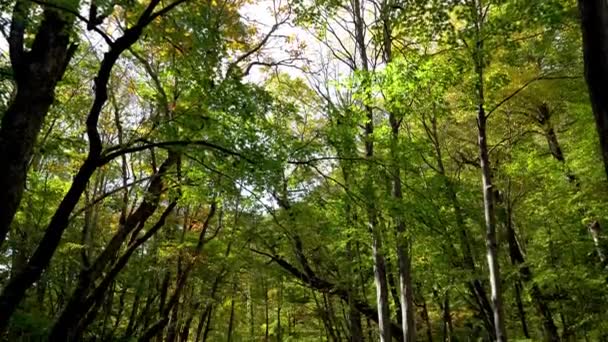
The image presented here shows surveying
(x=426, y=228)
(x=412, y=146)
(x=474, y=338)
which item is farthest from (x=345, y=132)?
(x=474, y=338)

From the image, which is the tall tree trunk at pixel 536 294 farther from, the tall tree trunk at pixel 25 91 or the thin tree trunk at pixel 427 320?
the tall tree trunk at pixel 25 91

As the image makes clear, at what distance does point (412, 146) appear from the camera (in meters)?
8.05

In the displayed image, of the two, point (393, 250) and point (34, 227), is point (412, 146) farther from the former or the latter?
point (34, 227)

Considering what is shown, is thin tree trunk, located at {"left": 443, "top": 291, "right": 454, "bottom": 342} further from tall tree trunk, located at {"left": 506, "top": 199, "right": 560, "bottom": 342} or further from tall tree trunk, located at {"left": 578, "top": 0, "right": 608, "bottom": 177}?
tall tree trunk, located at {"left": 578, "top": 0, "right": 608, "bottom": 177}

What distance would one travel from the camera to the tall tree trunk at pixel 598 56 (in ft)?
8.78

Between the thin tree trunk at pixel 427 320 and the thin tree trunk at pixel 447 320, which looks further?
the thin tree trunk at pixel 427 320

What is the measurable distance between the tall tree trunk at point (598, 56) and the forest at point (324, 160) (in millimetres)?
13

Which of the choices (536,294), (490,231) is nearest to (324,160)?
(490,231)

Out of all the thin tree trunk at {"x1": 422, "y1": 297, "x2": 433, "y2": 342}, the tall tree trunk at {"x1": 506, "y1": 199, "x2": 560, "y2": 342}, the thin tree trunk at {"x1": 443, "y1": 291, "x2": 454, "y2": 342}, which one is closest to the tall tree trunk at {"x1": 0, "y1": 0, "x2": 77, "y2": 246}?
the tall tree trunk at {"x1": 506, "y1": 199, "x2": 560, "y2": 342}

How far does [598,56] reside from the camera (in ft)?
8.89

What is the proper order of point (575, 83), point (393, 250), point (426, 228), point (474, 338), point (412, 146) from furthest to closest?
point (474, 338) < point (393, 250) < point (575, 83) < point (426, 228) < point (412, 146)

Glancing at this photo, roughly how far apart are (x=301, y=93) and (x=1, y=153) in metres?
9.68

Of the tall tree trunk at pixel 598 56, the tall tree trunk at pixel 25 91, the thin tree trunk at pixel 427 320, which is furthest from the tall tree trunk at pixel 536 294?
the tall tree trunk at pixel 25 91

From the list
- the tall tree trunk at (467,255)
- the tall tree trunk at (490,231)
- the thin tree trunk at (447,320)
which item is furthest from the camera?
the thin tree trunk at (447,320)
